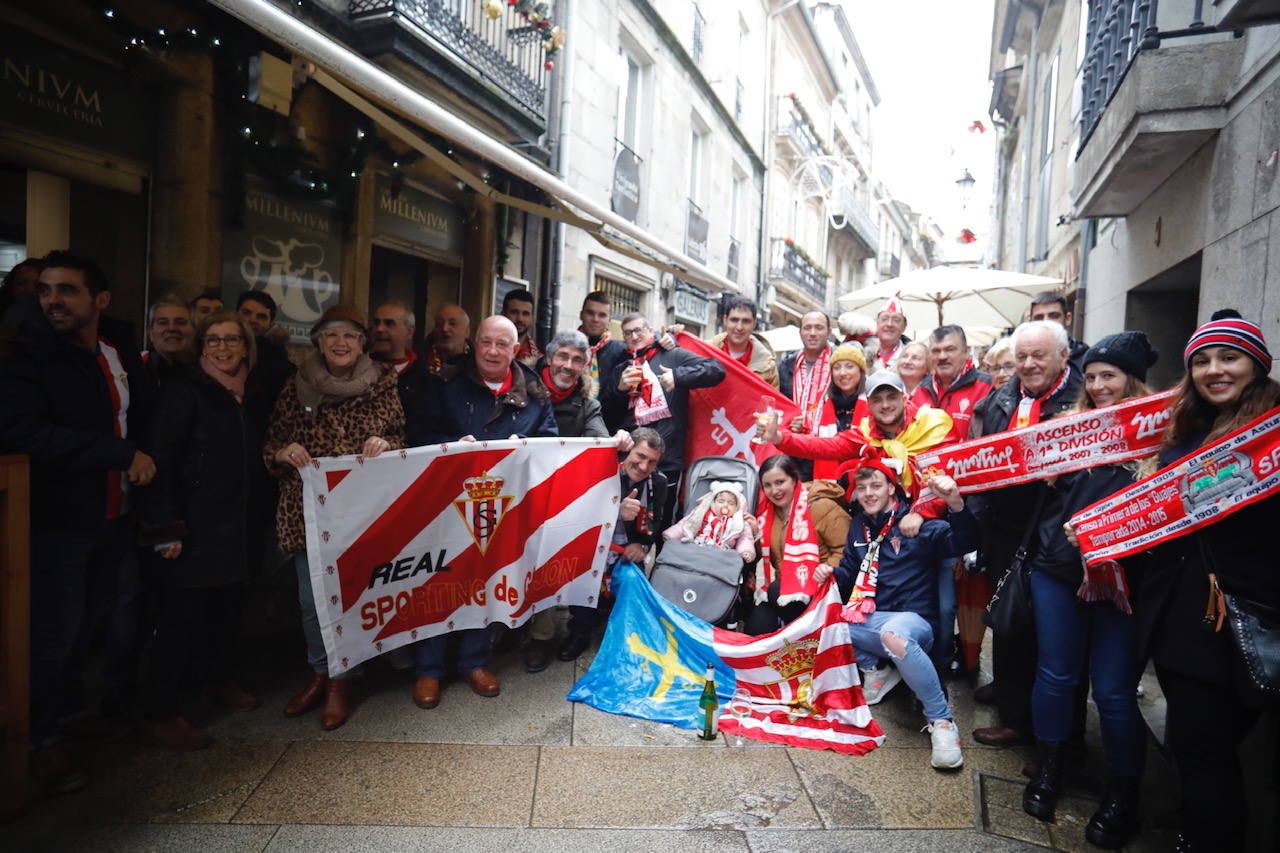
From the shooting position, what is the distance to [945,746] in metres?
A: 3.29

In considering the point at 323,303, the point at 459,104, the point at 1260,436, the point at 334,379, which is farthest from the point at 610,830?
the point at 459,104

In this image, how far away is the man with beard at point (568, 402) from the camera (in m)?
4.39

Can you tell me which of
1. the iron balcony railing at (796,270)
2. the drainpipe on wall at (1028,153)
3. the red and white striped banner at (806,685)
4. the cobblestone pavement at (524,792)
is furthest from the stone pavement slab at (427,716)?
the iron balcony railing at (796,270)

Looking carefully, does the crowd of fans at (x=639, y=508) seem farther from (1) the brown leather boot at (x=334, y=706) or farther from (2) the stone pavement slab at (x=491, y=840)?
(2) the stone pavement slab at (x=491, y=840)

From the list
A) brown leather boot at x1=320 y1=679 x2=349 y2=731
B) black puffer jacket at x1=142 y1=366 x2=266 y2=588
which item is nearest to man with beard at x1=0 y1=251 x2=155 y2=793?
black puffer jacket at x1=142 y1=366 x2=266 y2=588

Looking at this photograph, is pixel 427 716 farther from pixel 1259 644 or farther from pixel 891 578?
pixel 1259 644

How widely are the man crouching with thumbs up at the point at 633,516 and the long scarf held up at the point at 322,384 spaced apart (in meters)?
1.60

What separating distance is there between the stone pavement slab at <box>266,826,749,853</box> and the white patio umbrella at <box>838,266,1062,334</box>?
584 cm

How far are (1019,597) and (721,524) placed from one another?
173 cm

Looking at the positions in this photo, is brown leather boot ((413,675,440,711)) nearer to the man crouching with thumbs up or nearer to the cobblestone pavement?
the cobblestone pavement

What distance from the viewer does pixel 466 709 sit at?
145 inches

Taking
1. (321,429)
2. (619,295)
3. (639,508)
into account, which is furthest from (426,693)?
(619,295)

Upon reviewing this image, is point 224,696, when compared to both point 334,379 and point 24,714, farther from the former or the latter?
point 334,379

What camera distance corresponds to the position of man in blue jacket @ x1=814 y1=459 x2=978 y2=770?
137 inches
